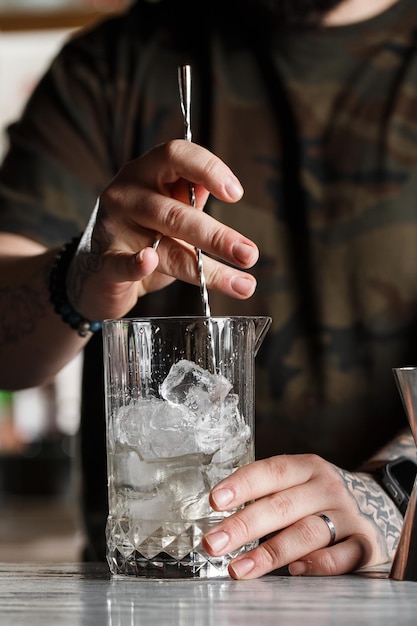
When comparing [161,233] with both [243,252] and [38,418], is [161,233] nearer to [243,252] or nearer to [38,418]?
[243,252]

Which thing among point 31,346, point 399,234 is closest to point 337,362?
point 399,234

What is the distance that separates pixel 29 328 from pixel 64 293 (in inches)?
6.5

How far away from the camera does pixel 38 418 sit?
4285 mm

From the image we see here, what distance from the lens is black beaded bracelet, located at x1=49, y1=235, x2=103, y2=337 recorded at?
55.6 inches

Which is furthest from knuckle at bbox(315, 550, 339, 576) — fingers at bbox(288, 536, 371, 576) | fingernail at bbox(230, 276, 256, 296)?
fingernail at bbox(230, 276, 256, 296)

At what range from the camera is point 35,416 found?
429 cm

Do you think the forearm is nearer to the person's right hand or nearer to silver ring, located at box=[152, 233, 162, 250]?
the person's right hand

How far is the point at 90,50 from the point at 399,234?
2.31 feet

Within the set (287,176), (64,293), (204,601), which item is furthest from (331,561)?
(287,176)

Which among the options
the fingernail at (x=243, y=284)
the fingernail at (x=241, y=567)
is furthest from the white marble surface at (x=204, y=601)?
the fingernail at (x=243, y=284)

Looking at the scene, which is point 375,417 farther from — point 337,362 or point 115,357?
point 115,357

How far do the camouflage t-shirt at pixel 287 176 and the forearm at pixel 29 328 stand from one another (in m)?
0.18

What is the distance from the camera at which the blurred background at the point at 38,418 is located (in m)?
4.14

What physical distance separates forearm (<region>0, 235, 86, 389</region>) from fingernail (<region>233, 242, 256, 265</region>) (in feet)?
1.56
